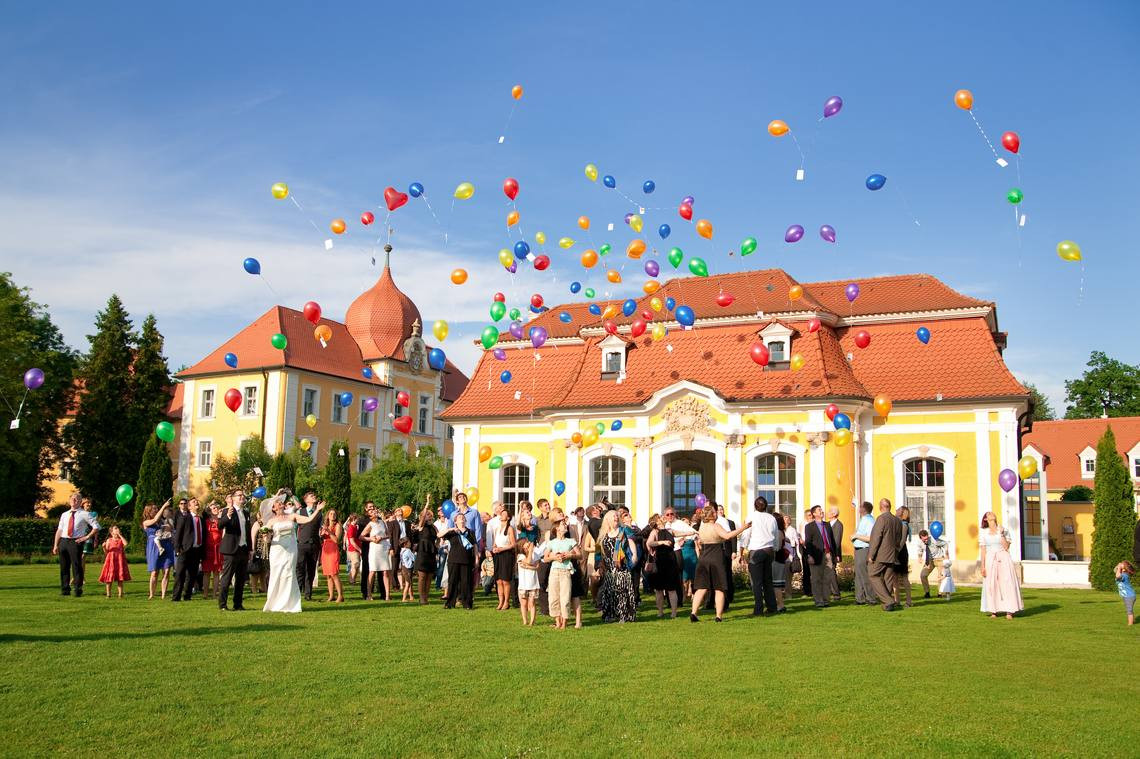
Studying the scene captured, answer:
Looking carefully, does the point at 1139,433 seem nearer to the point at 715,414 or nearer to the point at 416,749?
the point at 715,414

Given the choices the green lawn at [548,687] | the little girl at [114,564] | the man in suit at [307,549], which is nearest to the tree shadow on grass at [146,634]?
the green lawn at [548,687]

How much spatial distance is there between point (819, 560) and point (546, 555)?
5666 millimetres

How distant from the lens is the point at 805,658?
33.4 ft

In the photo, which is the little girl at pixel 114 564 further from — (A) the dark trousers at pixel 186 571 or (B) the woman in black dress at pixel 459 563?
(B) the woman in black dress at pixel 459 563

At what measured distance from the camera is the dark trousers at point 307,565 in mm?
16094

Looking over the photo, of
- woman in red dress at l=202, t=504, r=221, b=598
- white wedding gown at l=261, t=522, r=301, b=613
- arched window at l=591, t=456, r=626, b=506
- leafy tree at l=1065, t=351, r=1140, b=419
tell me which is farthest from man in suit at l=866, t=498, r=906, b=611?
leafy tree at l=1065, t=351, r=1140, b=419

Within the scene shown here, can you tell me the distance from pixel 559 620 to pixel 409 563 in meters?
4.51

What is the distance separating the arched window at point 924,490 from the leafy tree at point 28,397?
31438 millimetres

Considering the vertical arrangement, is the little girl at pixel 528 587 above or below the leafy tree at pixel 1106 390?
below

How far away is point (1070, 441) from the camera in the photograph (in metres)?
48.8

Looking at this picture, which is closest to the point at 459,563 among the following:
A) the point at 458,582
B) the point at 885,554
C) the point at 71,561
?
the point at 458,582

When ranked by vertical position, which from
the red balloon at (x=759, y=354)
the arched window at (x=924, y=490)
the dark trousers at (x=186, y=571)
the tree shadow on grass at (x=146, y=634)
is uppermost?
the red balloon at (x=759, y=354)

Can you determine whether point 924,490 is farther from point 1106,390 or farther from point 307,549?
point 1106,390

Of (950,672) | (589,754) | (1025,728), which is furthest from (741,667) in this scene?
(589,754)
